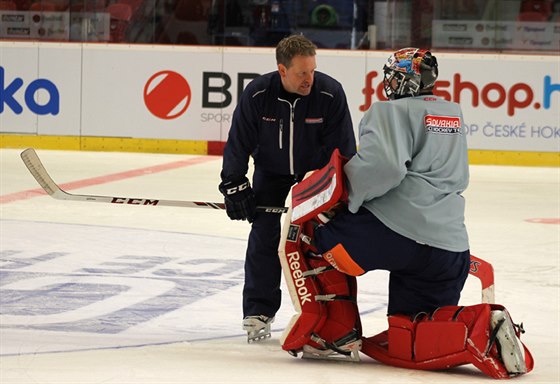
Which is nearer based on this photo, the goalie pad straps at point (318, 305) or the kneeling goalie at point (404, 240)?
the kneeling goalie at point (404, 240)

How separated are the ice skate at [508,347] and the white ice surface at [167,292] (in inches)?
2.4

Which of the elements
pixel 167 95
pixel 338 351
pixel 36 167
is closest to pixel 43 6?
pixel 167 95

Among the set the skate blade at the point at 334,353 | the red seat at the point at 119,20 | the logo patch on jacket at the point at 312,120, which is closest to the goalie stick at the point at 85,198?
the logo patch on jacket at the point at 312,120

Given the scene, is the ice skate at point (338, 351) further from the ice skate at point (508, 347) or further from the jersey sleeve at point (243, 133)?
the jersey sleeve at point (243, 133)

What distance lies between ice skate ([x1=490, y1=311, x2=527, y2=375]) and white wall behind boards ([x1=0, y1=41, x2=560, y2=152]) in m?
8.64

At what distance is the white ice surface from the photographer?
11.5 ft

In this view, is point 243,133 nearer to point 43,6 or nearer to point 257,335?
point 257,335

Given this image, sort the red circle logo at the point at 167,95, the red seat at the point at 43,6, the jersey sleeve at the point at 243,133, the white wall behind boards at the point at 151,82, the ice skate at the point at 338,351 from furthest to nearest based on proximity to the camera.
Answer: the red seat at the point at 43,6 → the red circle logo at the point at 167,95 → the white wall behind boards at the point at 151,82 → the jersey sleeve at the point at 243,133 → the ice skate at the point at 338,351

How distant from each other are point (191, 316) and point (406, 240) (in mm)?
1182

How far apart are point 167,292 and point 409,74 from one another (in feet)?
5.74

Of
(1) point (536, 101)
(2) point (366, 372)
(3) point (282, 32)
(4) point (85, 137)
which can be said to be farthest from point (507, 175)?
(2) point (366, 372)

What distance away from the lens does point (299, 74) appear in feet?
12.7

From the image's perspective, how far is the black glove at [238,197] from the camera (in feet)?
12.9

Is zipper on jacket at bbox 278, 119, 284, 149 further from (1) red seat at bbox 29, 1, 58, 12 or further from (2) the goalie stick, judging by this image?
(1) red seat at bbox 29, 1, 58, 12
